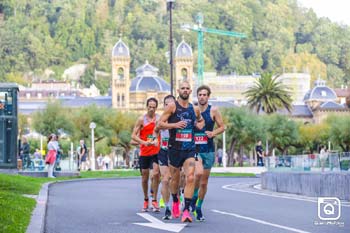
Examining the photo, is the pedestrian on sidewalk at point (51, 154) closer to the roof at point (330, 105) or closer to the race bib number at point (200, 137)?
the race bib number at point (200, 137)

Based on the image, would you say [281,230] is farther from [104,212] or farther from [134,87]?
[134,87]

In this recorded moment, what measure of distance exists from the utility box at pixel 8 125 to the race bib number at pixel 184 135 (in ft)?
51.3

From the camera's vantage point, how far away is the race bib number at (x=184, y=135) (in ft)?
49.8

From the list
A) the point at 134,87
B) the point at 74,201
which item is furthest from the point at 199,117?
the point at 134,87

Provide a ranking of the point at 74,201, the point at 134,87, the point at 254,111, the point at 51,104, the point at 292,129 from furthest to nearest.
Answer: the point at 134,87 < the point at 254,111 < the point at 292,129 < the point at 51,104 < the point at 74,201

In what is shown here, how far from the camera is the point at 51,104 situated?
99938 mm

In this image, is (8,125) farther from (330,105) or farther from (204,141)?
(330,105)

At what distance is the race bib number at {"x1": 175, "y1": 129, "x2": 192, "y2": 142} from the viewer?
15188mm

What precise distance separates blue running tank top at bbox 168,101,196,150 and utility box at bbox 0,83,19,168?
15.5 meters

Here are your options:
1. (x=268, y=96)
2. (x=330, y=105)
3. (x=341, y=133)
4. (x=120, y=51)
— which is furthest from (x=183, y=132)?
(x=330, y=105)

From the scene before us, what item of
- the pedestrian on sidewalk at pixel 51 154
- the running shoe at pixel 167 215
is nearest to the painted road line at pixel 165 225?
the running shoe at pixel 167 215

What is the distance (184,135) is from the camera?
15.2 metres

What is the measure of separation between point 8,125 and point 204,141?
15.6 metres

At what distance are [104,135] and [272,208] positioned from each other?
85.7 m
